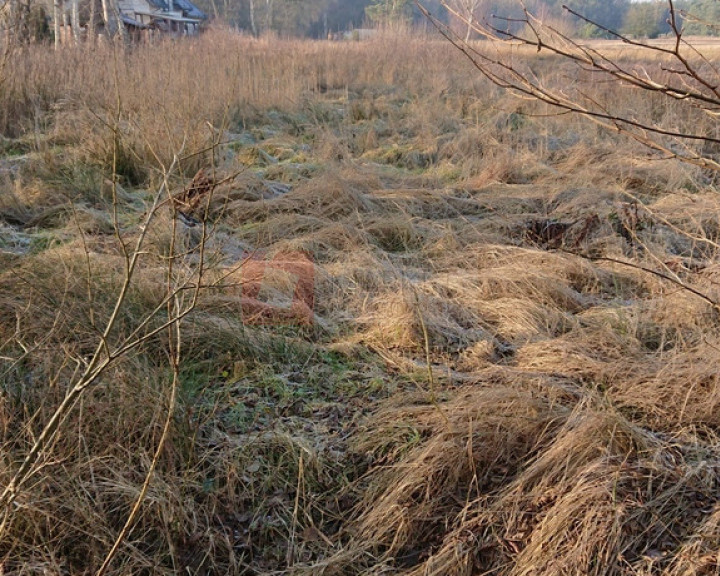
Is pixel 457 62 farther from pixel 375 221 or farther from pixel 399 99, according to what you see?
pixel 375 221

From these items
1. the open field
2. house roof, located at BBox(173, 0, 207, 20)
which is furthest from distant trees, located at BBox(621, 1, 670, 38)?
house roof, located at BBox(173, 0, 207, 20)

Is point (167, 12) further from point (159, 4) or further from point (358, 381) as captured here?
point (358, 381)

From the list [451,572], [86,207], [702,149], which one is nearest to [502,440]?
[451,572]

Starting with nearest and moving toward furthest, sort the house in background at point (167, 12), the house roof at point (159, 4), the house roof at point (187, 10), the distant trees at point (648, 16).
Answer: the distant trees at point (648, 16) → the house in background at point (167, 12) → the house roof at point (159, 4) → the house roof at point (187, 10)

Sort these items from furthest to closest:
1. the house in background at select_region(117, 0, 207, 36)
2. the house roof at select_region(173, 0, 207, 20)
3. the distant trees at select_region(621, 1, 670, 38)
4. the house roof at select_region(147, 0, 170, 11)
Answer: the house roof at select_region(173, 0, 207, 20) → the house roof at select_region(147, 0, 170, 11) → the house in background at select_region(117, 0, 207, 36) → the distant trees at select_region(621, 1, 670, 38)

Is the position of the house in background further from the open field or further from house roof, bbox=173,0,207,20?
the open field

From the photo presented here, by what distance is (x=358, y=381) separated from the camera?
2633 millimetres

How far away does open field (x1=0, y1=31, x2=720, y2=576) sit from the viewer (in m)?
1.74

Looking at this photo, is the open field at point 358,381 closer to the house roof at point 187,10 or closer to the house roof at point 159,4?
the house roof at point 159,4

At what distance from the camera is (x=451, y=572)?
5.54 feet

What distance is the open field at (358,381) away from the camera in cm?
174

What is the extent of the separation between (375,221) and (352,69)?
8.34m

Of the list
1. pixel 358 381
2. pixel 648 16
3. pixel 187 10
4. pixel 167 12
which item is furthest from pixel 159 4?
pixel 358 381

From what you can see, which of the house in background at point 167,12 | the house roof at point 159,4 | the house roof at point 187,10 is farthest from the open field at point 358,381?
the house roof at point 187,10
